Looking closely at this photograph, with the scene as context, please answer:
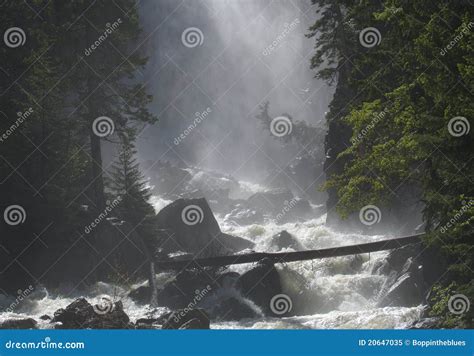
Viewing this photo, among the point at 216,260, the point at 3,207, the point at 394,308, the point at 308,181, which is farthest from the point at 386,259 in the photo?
the point at 308,181

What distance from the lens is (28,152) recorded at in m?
24.8

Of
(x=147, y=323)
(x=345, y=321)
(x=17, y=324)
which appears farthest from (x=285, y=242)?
(x=17, y=324)

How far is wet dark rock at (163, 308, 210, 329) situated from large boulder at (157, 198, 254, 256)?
47.5 ft

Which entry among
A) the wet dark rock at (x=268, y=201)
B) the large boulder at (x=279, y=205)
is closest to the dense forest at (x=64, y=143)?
the large boulder at (x=279, y=205)

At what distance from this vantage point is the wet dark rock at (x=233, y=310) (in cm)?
1891

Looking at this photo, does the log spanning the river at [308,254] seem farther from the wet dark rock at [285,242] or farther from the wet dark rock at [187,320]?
the wet dark rock at [285,242]

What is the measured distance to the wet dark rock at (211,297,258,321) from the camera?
18906 mm

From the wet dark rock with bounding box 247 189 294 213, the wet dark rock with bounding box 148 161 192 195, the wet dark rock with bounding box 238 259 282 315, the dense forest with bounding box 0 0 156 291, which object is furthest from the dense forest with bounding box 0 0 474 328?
the wet dark rock with bounding box 148 161 192 195

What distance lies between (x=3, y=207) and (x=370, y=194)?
1751 centimetres

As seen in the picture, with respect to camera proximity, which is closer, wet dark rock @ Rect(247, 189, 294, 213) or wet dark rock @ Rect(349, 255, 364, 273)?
wet dark rock @ Rect(349, 255, 364, 273)

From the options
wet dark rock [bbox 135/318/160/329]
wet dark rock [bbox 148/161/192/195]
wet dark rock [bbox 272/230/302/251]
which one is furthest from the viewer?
wet dark rock [bbox 148/161/192/195]

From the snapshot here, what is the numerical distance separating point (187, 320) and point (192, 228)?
659 inches

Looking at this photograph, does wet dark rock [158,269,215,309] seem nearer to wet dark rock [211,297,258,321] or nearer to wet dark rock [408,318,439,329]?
wet dark rock [211,297,258,321]

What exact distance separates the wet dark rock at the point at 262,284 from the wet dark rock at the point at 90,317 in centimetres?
528
